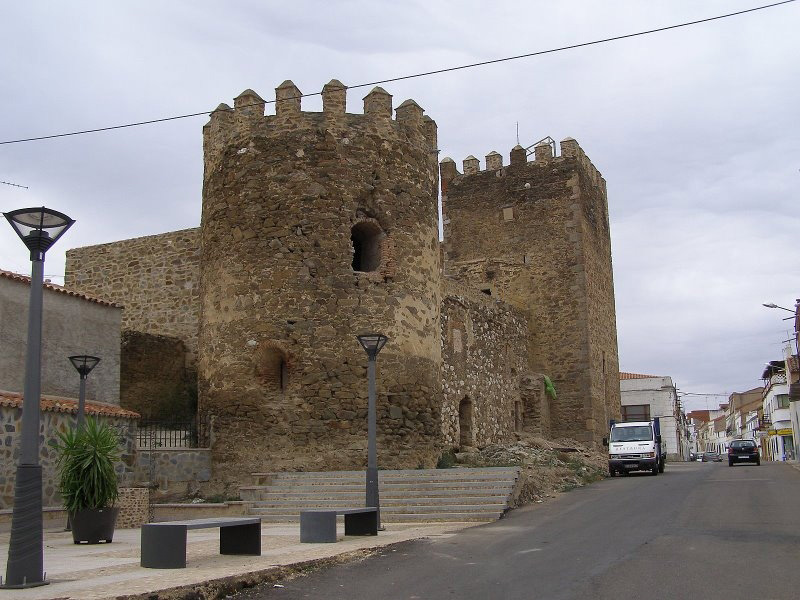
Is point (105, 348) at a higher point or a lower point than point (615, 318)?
lower

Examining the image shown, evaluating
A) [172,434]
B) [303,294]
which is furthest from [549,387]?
[172,434]

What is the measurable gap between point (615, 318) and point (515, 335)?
7.33 m

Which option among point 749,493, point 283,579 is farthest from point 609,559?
point 749,493

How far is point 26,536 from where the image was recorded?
23.8ft

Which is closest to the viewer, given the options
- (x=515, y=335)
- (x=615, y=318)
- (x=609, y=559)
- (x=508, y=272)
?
(x=609, y=559)

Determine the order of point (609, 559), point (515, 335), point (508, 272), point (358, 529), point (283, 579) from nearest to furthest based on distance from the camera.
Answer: point (283, 579), point (609, 559), point (358, 529), point (515, 335), point (508, 272)

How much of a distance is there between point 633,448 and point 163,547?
18.9m

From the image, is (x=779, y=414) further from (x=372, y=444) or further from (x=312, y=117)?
(x=372, y=444)

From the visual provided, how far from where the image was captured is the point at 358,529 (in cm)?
1141

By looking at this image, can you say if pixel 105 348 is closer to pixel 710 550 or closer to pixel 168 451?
pixel 168 451

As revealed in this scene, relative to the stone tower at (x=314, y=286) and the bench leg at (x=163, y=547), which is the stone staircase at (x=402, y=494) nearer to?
the stone tower at (x=314, y=286)

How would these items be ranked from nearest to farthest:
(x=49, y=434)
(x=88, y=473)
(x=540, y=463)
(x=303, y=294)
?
(x=88, y=473)
(x=49, y=434)
(x=303, y=294)
(x=540, y=463)

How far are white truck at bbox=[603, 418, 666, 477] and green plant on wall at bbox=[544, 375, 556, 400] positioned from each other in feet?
12.4

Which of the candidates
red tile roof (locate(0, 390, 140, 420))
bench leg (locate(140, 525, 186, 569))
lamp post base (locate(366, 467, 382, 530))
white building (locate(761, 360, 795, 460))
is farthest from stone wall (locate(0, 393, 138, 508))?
white building (locate(761, 360, 795, 460))
